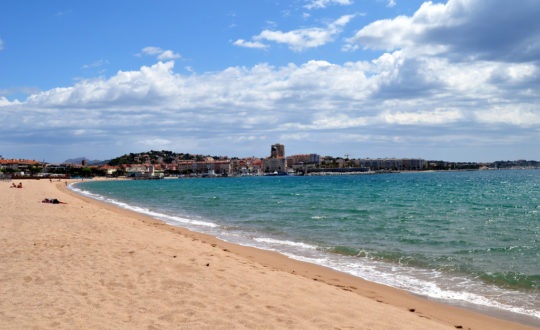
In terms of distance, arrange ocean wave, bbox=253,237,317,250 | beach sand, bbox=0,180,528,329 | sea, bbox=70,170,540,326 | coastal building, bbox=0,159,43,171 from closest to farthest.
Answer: beach sand, bbox=0,180,528,329 < sea, bbox=70,170,540,326 < ocean wave, bbox=253,237,317,250 < coastal building, bbox=0,159,43,171

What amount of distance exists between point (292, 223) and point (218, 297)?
12.6m

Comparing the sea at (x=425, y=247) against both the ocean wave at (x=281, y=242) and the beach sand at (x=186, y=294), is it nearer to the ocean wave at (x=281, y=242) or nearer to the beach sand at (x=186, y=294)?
the ocean wave at (x=281, y=242)

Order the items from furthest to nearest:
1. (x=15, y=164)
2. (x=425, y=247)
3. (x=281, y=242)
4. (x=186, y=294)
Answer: (x=15, y=164), (x=281, y=242), (x=425, y=247), (x=186, y=294)

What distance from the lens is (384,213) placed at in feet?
73.8

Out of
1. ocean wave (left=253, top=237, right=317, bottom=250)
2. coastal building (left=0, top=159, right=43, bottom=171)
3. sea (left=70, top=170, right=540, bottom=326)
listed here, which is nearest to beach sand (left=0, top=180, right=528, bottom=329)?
sea (left=70, top=170, right=540, bottom=326)

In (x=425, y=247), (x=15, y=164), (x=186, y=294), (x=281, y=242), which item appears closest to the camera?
(x=186, y=294)

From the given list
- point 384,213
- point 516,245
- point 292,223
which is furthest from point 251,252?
point 384,213

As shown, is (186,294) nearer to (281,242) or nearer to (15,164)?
(281,242)

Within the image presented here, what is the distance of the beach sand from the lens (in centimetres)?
505

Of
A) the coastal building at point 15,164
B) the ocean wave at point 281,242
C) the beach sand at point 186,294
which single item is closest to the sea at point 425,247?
the ocean wave at point 281,242

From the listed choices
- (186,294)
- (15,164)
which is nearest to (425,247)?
(186,294)

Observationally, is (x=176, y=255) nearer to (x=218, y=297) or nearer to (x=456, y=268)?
(x=218, y=297)

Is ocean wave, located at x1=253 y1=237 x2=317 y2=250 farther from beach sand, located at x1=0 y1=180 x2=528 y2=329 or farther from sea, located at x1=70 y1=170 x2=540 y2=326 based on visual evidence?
beach sand, located at x1=0 y1=180 x2=528 y2=329

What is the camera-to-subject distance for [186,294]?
6141mm
